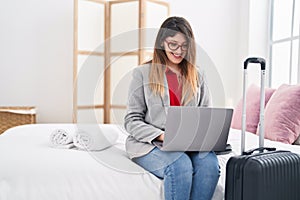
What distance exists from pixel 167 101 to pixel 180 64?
19 centimetres

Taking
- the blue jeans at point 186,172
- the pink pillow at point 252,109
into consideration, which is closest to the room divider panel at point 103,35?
the pink pillow at point 252,109

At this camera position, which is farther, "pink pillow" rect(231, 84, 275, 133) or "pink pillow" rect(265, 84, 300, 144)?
A: "pink pillow" rect(231, 84, 275, 133)

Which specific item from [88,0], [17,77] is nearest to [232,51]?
[88,0]

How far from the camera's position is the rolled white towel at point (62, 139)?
1856 millimetres

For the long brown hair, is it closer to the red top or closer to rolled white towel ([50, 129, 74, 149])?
the red top

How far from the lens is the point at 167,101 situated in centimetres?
165

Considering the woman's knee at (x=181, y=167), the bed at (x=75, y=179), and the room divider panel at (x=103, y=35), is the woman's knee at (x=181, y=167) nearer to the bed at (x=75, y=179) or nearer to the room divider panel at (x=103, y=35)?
the bed at (x=75, y=179)

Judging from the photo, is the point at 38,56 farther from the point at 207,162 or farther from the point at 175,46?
the point at 207,162

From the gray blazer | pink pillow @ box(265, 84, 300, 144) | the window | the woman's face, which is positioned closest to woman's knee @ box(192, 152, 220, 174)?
the gray blazer

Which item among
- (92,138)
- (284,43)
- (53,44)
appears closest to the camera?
(92,138)

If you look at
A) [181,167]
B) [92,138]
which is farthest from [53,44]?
[181,167]

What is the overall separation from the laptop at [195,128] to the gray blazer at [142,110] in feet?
0.53

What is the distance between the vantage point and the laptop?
1.43 metres

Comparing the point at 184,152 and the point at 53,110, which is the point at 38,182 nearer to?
the point at 184,152
